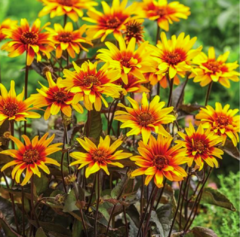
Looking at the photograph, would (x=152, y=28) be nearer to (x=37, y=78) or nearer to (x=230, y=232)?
(x=37, y=78)

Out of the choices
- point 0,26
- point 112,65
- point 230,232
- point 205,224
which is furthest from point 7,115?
point 205,224

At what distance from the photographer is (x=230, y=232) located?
126 cm

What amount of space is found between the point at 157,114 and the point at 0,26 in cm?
39

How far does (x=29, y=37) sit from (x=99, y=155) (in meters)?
0.27

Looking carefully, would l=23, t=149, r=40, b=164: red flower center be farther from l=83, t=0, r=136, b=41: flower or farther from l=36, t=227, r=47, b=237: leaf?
l=83, t=0, r=136, b=41: flower

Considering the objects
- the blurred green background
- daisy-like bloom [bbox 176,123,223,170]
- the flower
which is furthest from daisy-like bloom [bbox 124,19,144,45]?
the blurred green background

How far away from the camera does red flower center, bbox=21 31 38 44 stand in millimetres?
833

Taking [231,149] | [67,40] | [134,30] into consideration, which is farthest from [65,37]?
[231,149]

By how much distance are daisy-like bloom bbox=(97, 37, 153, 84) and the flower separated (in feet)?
0.32

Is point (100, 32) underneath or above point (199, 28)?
underneath

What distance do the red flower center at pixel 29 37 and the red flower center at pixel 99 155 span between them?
0.24m

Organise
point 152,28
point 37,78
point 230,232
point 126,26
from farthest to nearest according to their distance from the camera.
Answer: point 152,28
point 37,78
point 230,232
point 126,26

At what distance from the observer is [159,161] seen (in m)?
0.69

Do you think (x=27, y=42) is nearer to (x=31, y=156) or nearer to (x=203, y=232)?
(x=31, y=156)
